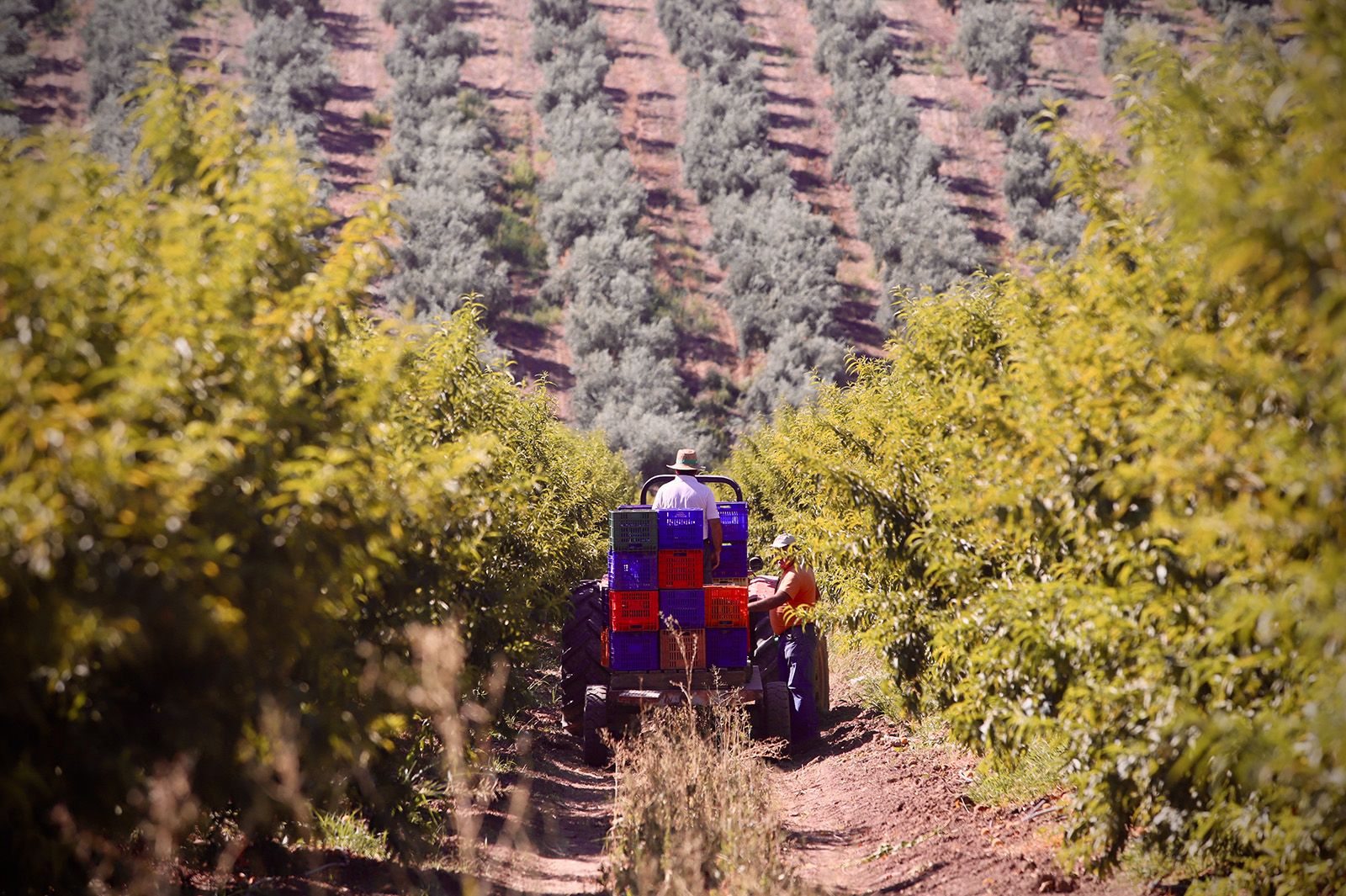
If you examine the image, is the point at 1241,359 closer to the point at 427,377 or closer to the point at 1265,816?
the point at 1265,816

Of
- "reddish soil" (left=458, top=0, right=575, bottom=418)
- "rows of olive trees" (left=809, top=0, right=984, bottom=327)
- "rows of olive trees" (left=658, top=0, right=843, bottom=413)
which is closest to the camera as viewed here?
"rows of olive trees" (left=658, top=0, right=843, bottom=413)

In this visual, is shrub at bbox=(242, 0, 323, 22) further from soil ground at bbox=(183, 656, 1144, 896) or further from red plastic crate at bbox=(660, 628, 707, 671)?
soil ground at bbox=(183, 656, 1144, 896)

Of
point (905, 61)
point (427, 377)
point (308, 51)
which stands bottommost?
point (427, 377)

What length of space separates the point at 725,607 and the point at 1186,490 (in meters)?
5.92

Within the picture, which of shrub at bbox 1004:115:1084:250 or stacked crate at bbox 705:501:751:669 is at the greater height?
shrub at bbox 1004:115:1084:250

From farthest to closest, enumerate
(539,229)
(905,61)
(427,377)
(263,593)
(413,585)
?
(905,61)
(539,229)
(427,377)
(413,585)
(263,593)

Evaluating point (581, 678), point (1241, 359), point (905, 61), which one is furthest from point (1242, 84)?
point (905, 61)

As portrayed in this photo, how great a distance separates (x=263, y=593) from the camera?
3.23 metres

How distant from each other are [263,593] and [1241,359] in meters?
3.24

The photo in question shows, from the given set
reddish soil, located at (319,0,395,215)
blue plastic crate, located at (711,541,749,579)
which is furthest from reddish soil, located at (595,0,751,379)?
blue plastic crate, located at (711,541,749,579)

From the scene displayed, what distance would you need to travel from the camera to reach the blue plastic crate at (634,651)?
8.88 metres

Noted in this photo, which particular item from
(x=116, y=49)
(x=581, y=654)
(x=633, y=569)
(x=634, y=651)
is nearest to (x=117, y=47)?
(x=116, y=49)

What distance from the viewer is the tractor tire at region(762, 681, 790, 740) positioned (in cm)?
916

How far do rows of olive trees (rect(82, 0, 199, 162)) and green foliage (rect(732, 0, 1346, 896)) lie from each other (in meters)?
40.5
